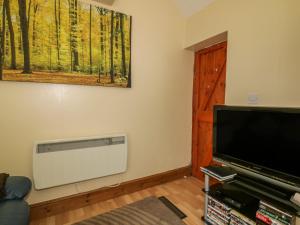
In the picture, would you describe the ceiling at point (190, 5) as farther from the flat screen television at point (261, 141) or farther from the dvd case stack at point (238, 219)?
the dvd case stack at point (238, 219)

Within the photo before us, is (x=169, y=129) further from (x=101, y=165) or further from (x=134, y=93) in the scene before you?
(x=101, y=165)

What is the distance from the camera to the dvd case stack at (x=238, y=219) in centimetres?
137

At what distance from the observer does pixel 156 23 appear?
237 cm

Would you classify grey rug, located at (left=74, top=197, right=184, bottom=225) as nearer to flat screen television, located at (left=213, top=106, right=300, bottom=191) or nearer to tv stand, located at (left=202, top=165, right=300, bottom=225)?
tv stand, located at (left=202, top=165, right=300, bottom=225)

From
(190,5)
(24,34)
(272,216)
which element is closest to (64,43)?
(24,34)

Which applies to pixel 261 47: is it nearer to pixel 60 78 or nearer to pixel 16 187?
pixel 60 78

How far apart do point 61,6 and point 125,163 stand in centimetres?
178

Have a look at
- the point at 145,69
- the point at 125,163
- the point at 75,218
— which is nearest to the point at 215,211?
the point at 125,163

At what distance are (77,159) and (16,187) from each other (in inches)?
21.6

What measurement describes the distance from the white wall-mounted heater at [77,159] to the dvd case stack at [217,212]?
99cm

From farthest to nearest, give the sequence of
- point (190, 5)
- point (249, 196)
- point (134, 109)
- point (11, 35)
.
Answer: point (190, 5), point (134, 109), point (11, 35), point (249, 196)

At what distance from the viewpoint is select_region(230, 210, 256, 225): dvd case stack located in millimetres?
1369

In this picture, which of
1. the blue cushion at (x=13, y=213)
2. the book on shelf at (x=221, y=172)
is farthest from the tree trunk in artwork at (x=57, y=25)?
the book on shelf at (x=221, y=172)

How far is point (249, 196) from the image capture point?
5.07 feet
